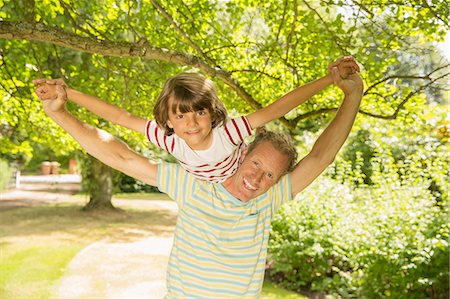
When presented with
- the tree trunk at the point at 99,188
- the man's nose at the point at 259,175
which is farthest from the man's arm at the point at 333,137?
the tree trunk at the point at 99,188

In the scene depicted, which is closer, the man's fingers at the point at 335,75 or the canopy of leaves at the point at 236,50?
the man's fingers at the point at 335,75

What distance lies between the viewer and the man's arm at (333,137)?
187 centimetres

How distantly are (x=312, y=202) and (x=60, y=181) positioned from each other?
15.1 m

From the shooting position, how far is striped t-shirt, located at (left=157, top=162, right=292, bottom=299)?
1.79 meters

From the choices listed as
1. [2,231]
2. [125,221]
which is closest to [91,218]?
[125,221]

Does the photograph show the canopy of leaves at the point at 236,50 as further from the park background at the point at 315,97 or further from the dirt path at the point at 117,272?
the dirt path at the point at 117,272

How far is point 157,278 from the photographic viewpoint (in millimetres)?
7949

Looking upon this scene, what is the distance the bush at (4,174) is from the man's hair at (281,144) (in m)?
14.5

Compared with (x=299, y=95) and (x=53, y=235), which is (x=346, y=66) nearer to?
(x=299, y=95)

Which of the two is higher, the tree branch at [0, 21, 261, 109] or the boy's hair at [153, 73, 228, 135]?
the tree branch at [0, 21, 261, 109]

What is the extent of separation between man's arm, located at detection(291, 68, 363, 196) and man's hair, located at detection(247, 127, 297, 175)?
0.15 feet

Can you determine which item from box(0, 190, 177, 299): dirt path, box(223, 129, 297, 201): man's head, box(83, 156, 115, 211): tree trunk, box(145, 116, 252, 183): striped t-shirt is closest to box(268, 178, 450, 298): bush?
box(0, 190, 177, 299): dirt path

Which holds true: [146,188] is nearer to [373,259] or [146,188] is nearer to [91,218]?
[91,218]

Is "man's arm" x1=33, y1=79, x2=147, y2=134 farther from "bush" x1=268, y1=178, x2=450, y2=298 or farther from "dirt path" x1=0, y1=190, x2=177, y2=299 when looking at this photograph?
"dirt path" x1=0, y1=190, x2=177, y2=299
